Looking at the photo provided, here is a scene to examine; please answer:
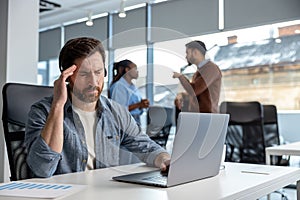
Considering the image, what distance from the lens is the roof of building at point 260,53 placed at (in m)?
4.53

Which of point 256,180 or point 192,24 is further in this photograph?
point 192,24

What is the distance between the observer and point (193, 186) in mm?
918

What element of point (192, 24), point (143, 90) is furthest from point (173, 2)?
point (143, 90)

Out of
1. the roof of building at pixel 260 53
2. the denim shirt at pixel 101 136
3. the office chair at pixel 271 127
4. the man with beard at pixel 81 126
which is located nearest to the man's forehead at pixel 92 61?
the man with beard at pixel 81 126

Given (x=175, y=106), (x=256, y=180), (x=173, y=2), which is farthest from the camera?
(x=173, y=2)

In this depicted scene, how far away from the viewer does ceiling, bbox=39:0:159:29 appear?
5.81 m

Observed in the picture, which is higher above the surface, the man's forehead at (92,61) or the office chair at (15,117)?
the man's forehead at (92,61)

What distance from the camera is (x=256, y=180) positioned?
1.01 meters

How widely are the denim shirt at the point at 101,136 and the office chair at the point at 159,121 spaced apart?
0.06 meters

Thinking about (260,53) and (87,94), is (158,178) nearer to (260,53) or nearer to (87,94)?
(87,94)

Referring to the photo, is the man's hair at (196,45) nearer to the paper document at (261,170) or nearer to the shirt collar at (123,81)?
the shirt collar at (123,81)

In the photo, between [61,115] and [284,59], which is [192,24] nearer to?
[284,59]

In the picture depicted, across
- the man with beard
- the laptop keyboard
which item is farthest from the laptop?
the man with beard

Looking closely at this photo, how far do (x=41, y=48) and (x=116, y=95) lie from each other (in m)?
7.03
